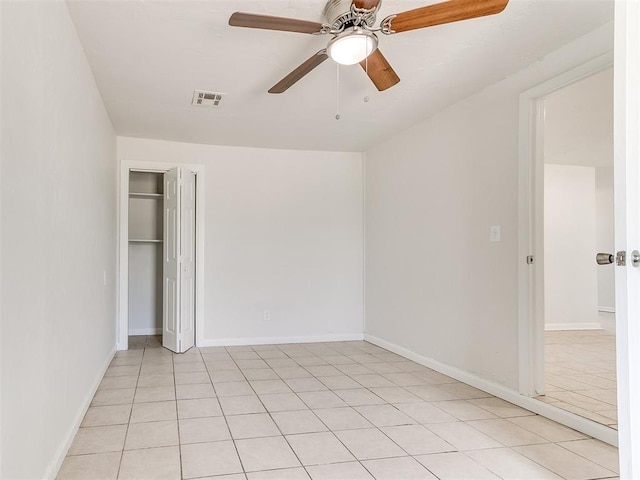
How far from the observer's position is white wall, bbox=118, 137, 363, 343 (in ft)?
16.6

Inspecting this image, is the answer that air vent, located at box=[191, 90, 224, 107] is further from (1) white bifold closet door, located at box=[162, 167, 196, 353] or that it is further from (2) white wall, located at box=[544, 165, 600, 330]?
(2) white wall, located at box=[544, 165, 600, 330]

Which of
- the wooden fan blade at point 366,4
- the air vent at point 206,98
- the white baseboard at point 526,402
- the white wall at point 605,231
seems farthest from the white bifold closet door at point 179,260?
the white wall at point 605,231

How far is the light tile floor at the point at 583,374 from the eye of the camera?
9.22 feet

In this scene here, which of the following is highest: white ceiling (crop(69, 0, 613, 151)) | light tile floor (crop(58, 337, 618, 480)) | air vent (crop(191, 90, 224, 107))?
white ceiling (crop(69, 0, 613, 151))

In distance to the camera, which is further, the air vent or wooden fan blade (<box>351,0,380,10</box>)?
the air vent

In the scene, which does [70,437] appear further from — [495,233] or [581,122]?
[581,122]

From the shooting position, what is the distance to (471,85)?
3277 millimetres

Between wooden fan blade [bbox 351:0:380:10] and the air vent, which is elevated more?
the air vent

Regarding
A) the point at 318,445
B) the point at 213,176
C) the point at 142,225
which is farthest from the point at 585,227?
the point at 142,225

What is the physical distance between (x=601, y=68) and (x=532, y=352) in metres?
1.73

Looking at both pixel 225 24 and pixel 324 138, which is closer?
pixel 225 24

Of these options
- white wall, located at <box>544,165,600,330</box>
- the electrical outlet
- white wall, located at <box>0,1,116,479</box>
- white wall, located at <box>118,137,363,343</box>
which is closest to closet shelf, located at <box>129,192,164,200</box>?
white wall, located at <box>118,137,363,343</box>

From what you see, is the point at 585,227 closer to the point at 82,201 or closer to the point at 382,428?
the point at 382,428

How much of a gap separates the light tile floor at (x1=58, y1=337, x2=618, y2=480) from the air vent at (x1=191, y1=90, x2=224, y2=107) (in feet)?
7.29
